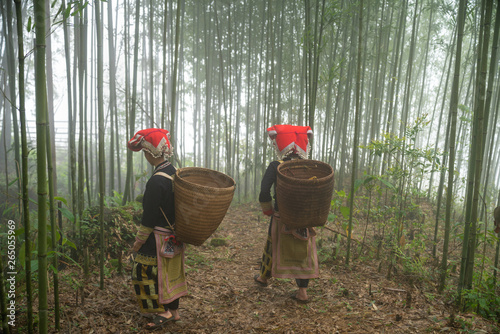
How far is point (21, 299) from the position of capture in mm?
2020

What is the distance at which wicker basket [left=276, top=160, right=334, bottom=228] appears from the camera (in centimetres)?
216

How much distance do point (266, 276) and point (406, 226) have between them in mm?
3603

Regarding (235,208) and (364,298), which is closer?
(364,298)

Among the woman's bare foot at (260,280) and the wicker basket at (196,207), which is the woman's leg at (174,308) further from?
the woman's bare foot at (260,280)

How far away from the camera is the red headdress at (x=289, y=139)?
2.56 m

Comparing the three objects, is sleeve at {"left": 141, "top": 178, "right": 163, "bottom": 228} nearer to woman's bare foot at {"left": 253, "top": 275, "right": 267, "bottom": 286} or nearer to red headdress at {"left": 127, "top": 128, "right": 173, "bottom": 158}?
red headdress at {"left": 127, "top": 128, "right": 173, "bottom": 158}

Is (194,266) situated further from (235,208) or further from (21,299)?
(235,208)

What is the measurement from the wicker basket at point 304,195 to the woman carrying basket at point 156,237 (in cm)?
81

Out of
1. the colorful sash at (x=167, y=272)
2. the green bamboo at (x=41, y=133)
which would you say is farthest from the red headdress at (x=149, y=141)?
the green bamboo at (x=41, y=133)

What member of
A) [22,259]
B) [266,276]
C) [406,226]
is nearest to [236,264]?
[266,276]

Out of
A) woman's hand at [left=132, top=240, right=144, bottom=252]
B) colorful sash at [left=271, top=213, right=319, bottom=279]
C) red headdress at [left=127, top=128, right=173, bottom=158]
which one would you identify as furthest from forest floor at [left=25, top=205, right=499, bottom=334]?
red headdress at [left=127, top=128, right=173, bottom=158]

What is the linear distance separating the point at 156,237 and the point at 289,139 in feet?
4.30

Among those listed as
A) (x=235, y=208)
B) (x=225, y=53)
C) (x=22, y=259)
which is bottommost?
(x=235, y=208)

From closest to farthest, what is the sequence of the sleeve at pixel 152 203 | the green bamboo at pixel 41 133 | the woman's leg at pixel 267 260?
the green bamboo at pixel 41 133, the sleeve at pixel 152 203, the woman's leg at pixel 267 260
